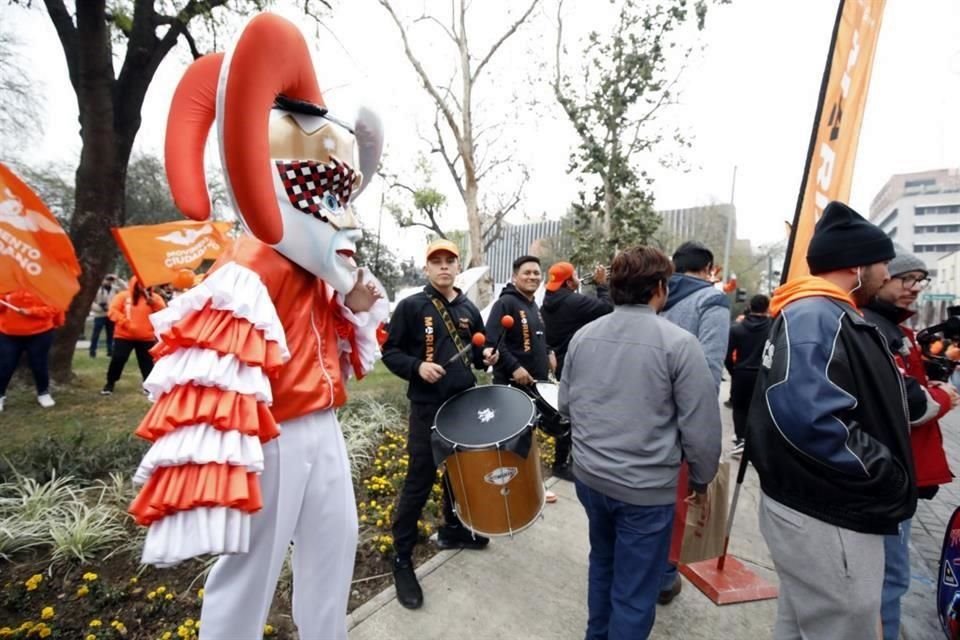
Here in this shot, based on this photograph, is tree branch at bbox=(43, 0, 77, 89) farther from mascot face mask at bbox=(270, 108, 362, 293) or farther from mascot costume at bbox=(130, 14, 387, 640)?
mascot face mask at bbox=(270, 108, 362, 293)

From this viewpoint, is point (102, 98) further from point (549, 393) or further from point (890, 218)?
point (890, 218)

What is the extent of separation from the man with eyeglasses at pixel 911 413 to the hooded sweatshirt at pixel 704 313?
68 centimetres

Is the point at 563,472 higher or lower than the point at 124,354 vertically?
lower

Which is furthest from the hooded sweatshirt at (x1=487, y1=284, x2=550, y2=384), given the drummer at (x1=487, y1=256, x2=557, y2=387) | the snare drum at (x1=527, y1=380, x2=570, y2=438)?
the snare drum at (x1=527, y1=380, x2=570, y2=438)

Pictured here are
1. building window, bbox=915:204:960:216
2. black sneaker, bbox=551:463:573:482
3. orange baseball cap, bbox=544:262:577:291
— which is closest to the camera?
black sneaker, bbox=551:463:573:482

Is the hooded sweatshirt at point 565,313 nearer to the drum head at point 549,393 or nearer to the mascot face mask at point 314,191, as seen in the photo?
the drum head at point 549,393

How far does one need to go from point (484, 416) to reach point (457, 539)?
1103mm

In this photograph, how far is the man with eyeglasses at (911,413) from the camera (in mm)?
2283

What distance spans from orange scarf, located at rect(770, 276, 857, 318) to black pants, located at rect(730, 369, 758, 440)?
3.47m

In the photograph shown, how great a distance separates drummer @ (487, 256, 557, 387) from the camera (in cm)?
411

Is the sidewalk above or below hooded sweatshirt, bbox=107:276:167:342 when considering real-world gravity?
below

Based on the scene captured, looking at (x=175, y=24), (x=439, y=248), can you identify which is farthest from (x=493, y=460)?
(x=175, y=24)

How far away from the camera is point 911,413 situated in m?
2.18

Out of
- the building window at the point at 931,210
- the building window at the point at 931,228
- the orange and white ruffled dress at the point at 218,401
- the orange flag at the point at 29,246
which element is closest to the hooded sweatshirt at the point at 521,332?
the orange and white ruffled dress at the point at 218,401
